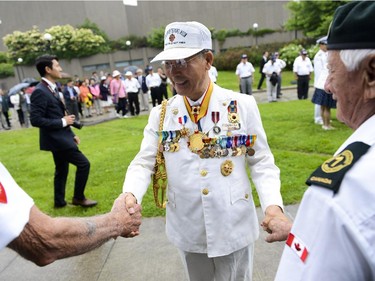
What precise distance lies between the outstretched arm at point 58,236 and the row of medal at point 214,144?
0.62 m

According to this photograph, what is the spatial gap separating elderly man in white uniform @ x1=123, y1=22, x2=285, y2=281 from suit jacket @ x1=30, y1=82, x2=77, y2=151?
269 cm

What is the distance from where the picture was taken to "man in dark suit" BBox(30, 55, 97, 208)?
441cm

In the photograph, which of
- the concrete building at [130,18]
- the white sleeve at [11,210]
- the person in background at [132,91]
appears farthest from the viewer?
the concrete building at [130,18]

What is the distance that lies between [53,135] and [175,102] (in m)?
2.91

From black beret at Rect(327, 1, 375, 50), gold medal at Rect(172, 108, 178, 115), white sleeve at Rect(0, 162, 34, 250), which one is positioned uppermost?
black beret at Rect(327, 1, 375, 50)

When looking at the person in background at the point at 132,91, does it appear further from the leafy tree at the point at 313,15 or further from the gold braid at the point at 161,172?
the leafy tree at the point at 313,15

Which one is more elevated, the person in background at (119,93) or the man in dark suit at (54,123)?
the man in dark suit at (54,123)

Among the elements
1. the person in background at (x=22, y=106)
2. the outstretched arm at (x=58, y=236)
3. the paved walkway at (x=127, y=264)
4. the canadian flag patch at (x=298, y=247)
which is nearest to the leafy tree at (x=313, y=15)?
the person in background at (x=22, y=106)

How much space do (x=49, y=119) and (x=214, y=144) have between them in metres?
3.17

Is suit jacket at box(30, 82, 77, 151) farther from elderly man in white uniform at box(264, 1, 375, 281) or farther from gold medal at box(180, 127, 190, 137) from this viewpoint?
elderly man in white uniform at box(264, 1, 375, 281)

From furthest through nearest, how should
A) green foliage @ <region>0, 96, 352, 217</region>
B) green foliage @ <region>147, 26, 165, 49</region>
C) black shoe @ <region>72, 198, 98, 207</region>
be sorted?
green foliage @ <region>147, 26, 165, 49</region>, green foliage @ <region>0, 96, 352, 217</region>, black shoe @ <region>72, 198, 98, 207</region>

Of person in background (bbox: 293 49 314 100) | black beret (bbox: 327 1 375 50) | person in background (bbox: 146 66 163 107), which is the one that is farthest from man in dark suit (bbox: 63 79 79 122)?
black beret (bbox: 327 1 375 50)

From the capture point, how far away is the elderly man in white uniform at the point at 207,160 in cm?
203

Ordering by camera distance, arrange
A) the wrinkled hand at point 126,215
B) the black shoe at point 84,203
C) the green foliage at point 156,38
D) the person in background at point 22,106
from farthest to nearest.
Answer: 1. the green foliage at point 156,38
2. the person in background at point 22,106
3. the black shoe at point 84,203
4. the wrinkled hand at point 126,215
